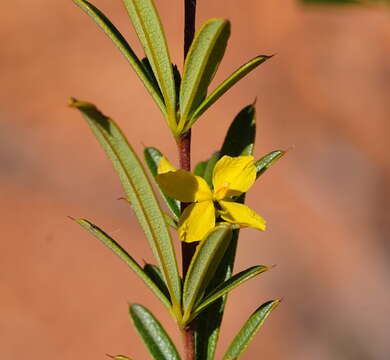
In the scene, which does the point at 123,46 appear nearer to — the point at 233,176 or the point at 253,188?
the point at 233,176

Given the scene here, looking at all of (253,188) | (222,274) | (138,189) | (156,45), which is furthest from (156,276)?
(253,188)

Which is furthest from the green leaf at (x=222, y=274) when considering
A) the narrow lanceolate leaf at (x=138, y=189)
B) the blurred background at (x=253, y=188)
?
the blurred background at (x=253, y=188)

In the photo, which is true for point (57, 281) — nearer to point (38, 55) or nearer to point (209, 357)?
point (38, 55)

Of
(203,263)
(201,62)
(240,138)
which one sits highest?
(201,62)

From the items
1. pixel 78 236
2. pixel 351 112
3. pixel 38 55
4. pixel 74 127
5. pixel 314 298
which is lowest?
pixel 314 298

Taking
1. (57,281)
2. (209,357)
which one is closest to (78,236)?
(57,281)

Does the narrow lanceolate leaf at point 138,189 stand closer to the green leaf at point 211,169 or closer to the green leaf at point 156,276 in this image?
the green leaf at point 156,276
